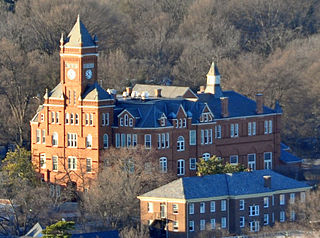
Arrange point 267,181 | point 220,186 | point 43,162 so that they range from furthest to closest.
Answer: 1. point 43,162
2. point 267,181
3. point 220,186

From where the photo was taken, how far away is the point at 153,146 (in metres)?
147

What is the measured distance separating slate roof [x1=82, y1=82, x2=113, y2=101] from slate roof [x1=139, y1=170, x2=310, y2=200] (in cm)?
1288

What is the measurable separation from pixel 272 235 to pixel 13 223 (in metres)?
18.8

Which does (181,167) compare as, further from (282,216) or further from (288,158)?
(282,216)

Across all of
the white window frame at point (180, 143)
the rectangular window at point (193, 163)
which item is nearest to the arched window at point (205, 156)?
the rectangular window at point (193, 163)

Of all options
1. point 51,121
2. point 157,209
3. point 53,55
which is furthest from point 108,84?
point 157,209

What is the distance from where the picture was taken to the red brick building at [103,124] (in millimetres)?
147125

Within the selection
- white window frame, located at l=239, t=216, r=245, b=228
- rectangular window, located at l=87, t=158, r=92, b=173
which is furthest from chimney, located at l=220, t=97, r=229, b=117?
white window frame, located at l=239, t=216, r=245, b=228

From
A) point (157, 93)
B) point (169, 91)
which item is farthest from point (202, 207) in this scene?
point (169, 91)

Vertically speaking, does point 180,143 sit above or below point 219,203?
above

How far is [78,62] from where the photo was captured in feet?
485

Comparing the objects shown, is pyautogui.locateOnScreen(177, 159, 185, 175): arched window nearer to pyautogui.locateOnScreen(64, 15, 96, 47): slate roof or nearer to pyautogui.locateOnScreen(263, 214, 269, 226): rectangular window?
pyautogui.locateOnScreen(64, 15, 96, 47): slate roof

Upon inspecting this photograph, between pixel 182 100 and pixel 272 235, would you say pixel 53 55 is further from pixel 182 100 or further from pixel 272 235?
pixel 272 235

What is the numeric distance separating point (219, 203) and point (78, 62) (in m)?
19.3
